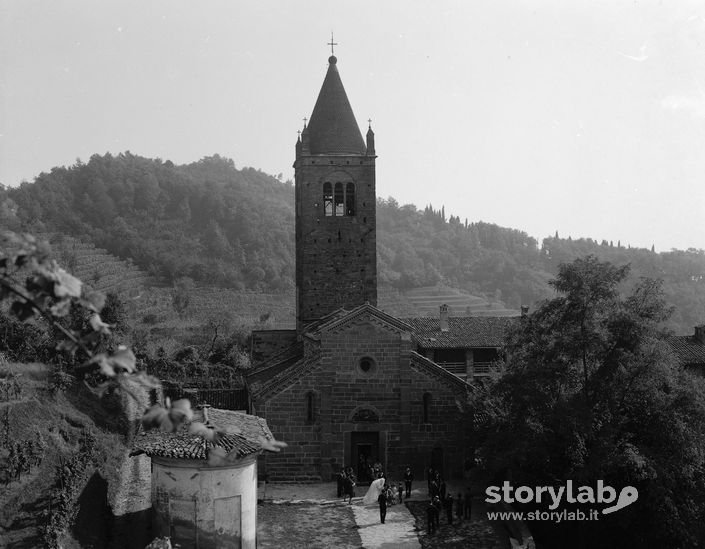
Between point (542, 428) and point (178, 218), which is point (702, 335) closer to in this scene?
point (542, 428)

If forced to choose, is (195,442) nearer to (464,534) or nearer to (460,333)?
(464,534)

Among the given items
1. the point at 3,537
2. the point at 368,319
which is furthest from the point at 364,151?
the point at 3,537

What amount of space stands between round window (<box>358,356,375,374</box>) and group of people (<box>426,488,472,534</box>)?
5349 mm

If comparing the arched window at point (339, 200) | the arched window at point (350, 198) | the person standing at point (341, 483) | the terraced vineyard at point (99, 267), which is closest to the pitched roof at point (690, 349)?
the arched window at point (350, 198)

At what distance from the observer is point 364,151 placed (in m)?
35.0

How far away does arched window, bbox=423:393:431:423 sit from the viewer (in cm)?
2831

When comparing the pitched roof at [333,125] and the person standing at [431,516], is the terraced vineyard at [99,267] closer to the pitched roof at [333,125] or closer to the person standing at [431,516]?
the pitched roof at [333,125]

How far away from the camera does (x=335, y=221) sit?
3462cm

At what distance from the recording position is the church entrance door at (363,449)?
92.4 ft

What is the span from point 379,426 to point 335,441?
63.0 inches

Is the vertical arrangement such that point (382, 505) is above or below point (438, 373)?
below

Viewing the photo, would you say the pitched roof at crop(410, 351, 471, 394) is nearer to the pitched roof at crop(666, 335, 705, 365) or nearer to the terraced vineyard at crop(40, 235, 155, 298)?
the pitched roof at crop(666, 335, 705, 365)

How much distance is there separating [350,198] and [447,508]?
15562 millimetres

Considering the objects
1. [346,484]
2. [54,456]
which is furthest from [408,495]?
[54,456]
